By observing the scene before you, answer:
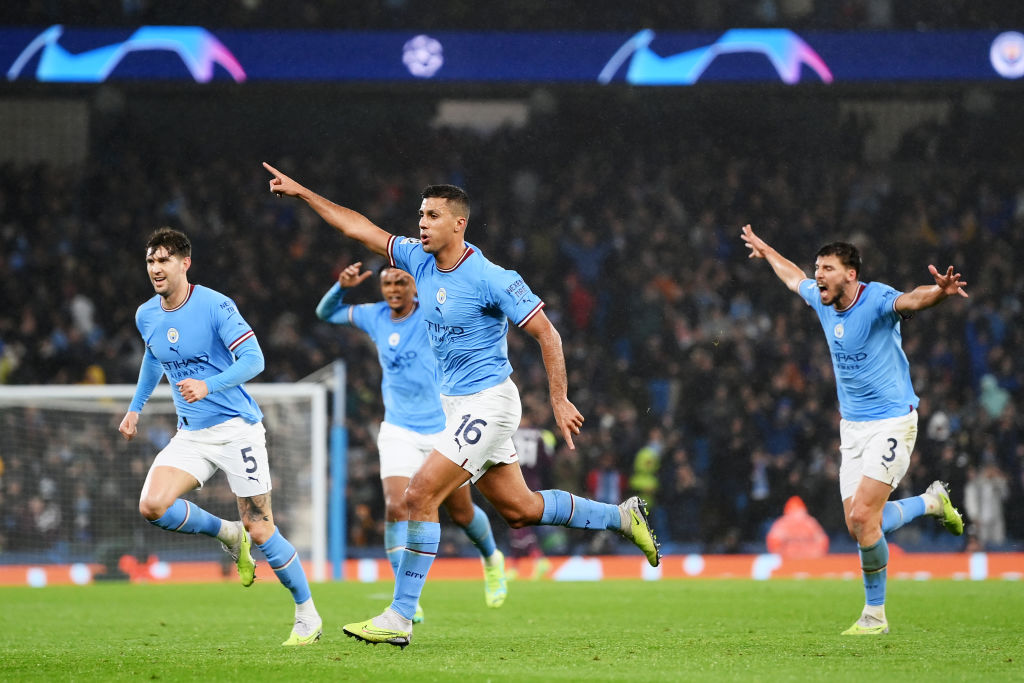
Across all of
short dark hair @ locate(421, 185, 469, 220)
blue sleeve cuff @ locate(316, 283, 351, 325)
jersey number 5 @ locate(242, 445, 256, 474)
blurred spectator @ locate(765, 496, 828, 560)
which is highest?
short dark hair @ locate(421, 185, 469, 220)

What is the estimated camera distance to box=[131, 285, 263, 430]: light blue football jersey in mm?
8070

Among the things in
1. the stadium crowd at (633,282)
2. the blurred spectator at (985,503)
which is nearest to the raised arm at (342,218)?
the stadium crowd at (633,282)

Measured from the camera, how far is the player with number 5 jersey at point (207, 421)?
7.99 metres

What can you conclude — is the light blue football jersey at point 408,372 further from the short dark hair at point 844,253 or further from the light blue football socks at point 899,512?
the light blue football socks at point 899,512

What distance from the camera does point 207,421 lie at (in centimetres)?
816

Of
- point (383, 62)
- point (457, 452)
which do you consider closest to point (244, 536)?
point (457, 452)

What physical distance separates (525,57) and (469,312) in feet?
46.3

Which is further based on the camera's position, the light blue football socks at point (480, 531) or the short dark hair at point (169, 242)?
the light blue football socks at point (480, 531)

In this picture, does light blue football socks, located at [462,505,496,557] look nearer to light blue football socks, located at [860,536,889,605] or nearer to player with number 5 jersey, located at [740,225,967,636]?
player with number 5 jersey, located at [740,225,967,636]

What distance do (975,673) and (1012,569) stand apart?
10559 mm

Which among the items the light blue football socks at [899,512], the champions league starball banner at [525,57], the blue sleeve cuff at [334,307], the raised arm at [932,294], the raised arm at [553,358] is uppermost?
the champions league starball banner at [525,57]

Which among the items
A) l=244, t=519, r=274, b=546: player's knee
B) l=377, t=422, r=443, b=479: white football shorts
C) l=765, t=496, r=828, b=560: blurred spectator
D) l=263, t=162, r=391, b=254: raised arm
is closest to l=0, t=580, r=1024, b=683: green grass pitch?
l=244, t=519, r=274, b=546: player's knee

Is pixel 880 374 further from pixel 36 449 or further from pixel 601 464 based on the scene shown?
pixel 36 449

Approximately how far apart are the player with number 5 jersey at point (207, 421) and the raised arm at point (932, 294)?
13.2 feet
